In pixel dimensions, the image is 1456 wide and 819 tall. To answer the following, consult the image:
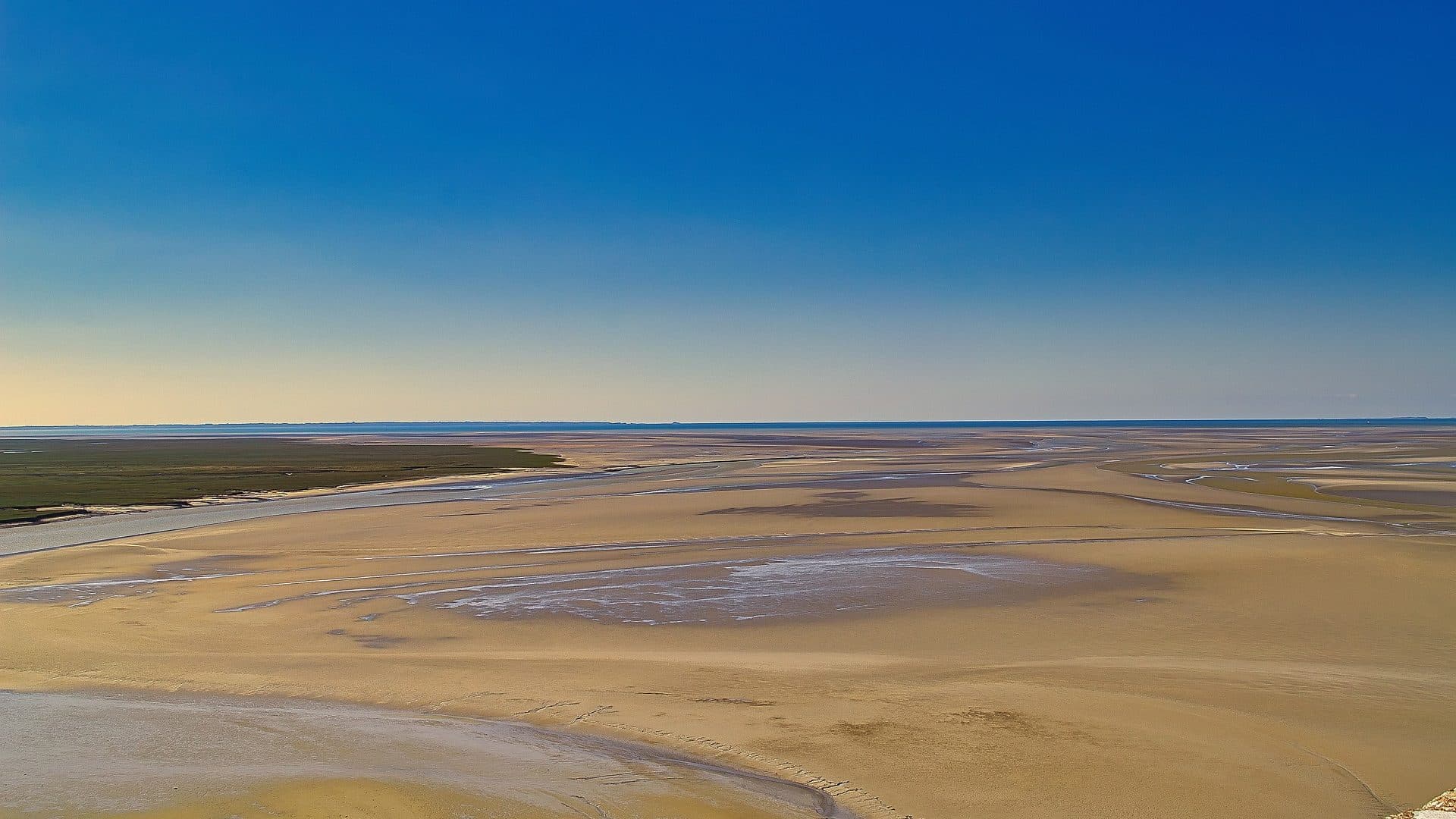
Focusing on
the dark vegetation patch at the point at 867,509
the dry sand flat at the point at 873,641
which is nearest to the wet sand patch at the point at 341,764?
the dry sand flat at the point at 873,641

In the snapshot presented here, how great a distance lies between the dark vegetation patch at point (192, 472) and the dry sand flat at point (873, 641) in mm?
16123

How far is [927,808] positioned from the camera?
7.72 meters

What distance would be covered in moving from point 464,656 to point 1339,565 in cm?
1834

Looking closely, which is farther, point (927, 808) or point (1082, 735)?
point (1082, 735)

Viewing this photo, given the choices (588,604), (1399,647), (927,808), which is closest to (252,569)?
(588,604)

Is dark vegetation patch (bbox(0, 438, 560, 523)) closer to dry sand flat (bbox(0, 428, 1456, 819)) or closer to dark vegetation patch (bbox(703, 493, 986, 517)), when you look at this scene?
dry sand flat (bbox(0, 428, 1456, 819))

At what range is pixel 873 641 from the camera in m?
13.6

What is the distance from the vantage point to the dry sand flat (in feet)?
28.2

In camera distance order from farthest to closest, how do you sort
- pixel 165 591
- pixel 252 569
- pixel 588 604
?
pixel 252 569 → pixel 165 591 → pixel 588 604

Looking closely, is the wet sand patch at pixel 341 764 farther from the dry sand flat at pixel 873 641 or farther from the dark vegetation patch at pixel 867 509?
the dark vegetation patch at pixel 867 509

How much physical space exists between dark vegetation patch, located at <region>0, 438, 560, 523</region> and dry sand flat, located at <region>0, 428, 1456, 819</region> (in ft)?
52.9

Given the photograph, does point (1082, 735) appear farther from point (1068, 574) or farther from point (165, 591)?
point (165, 591)

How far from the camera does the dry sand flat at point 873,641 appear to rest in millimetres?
8594

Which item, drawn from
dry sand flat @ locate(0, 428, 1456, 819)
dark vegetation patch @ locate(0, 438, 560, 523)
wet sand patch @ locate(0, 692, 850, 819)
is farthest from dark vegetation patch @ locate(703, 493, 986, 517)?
dark vegetation patch @ locate(0, 438, 560, 523)
